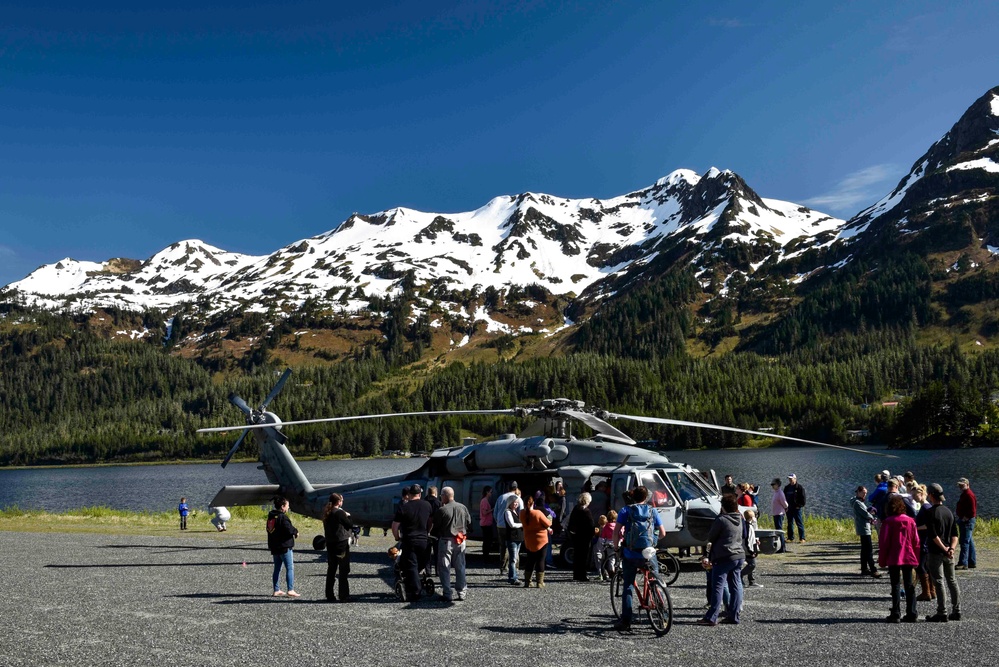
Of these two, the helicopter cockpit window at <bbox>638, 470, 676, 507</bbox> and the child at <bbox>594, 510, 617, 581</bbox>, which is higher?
the helicopter cockpit window at <bbox>638, 470, 676, 507</bbox>

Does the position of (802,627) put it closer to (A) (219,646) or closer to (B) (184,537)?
(A) (219,646)

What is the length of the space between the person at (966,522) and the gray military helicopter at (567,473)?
2.53 m

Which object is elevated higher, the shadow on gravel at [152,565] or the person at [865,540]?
the person at [865,540]

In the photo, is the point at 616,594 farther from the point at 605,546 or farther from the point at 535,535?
the point at 605,546

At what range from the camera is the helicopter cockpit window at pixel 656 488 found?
18.6m

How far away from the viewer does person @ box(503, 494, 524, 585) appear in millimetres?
16969

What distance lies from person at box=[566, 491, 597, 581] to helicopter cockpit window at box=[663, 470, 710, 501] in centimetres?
249

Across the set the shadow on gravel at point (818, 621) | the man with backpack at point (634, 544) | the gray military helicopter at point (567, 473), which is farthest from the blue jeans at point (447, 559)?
the shadow on gravel at point (818, 621)

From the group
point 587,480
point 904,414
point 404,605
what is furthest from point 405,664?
point 904,414

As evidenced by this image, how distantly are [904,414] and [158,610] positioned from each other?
133930 mm

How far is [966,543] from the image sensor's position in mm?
18484

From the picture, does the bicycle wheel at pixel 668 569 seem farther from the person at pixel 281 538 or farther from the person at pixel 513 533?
the person at pixel 281 538

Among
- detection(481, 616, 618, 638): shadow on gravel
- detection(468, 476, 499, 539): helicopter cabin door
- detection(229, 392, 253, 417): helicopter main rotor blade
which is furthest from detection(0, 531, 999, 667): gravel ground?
detection(229, 392, 253, 417): helicopter main rotor blade

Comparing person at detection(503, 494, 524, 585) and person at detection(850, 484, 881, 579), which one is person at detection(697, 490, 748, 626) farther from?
person at detection(850, 484, 881, 579)
